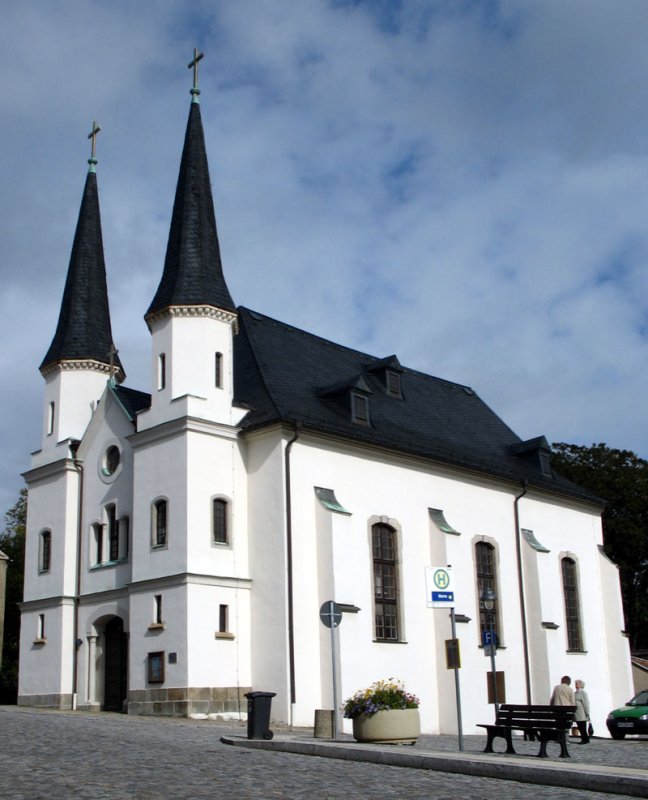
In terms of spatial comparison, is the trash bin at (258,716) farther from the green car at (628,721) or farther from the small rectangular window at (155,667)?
the green car at (628,721)

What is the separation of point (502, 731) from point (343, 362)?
2017 cm

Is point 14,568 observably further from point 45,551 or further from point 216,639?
point 216,639

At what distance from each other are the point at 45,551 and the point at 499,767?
841 inches

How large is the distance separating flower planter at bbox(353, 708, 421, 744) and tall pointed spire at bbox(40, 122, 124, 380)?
667 inches

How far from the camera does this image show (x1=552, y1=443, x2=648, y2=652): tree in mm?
53594

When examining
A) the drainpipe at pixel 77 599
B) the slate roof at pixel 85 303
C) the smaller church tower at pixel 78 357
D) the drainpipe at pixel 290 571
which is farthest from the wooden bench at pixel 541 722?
the slate roof at pixel 85 303

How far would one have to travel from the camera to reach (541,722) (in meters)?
15.7

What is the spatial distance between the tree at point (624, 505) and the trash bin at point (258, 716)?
38.3 m

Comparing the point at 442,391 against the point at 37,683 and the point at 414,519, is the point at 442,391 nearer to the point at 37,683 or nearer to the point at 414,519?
the point at 414,519

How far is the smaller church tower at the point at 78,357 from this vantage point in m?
31.9

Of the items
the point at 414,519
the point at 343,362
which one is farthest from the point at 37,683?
the point at 343,362

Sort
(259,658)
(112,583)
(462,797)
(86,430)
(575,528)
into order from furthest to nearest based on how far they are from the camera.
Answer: (575,528) → (86,430) → (112,583) → (259,658) → (462,797)

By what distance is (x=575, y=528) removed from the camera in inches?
1491

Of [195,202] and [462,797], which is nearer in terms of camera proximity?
[462,797]
